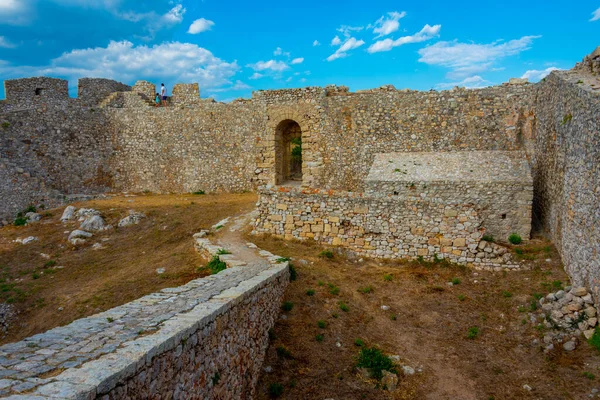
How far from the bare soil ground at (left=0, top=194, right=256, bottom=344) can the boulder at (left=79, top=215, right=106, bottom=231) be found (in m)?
0.40

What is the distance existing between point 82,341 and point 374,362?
A: 4.96 metres

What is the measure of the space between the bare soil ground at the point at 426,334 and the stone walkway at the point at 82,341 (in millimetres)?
1957

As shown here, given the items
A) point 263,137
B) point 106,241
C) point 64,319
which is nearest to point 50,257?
point 106,241

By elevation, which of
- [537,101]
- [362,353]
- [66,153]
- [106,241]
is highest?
[537,101]

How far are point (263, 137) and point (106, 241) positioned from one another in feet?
27.8

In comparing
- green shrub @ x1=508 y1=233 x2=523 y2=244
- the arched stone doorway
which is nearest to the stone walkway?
green shrub @ x1=508 y1=233 x2=523 y2=244

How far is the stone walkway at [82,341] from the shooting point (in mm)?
3174

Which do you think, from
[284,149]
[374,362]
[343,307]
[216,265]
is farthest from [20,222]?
[374,362]

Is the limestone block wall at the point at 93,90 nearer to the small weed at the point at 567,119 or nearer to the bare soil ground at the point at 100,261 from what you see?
the bare soil ground at the point at 100,261

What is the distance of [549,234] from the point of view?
454 inches

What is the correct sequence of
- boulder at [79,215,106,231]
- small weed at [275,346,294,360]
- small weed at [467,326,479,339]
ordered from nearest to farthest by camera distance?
small weed at [275,346,294,360]
small weed at [467,326,479,339]
boulder at [79,215,106,231]

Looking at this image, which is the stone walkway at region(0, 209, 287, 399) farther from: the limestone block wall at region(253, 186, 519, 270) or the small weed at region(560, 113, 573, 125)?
the small weed at region(560, 113, 573, 125)

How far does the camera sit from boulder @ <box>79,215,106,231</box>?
14.7 m

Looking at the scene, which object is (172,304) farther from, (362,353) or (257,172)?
(257,172)
